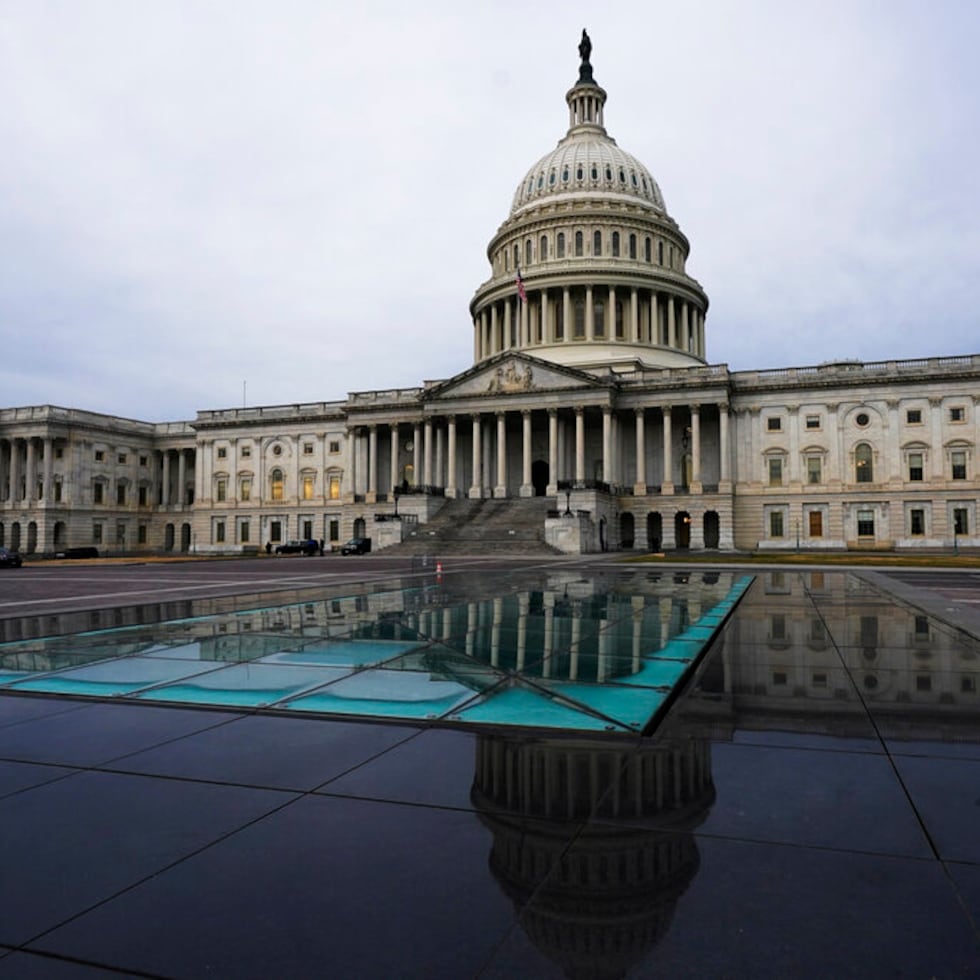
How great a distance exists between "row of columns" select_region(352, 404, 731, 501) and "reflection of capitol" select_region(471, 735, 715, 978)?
2630 inches

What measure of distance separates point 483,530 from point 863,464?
37946mm

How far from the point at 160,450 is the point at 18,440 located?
17.0m

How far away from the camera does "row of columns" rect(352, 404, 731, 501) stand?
75875mm

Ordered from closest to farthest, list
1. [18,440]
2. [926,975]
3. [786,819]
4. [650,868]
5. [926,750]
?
1. [926,975]
2. [650,868]
3. [786,819]
4. [926,750]
5. [18,440]

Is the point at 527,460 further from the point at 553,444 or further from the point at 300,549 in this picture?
the point at 300,549

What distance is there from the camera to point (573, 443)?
8375 cm

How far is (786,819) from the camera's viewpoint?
4508 millimetres

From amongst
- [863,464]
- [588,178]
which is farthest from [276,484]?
[863,464]

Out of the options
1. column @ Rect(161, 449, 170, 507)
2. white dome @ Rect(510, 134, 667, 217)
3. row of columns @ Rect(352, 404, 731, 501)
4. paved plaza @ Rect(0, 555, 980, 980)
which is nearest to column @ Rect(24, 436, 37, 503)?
column @ Rect(161, 449, 170, 507)

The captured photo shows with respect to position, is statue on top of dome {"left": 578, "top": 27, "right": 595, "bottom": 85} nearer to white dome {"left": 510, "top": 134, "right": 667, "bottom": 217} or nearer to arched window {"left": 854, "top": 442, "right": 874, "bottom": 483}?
white dome {"left": 510, "top": 134, "right": 667, "bottom": 217}

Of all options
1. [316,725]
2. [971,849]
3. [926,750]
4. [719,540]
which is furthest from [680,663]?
[719,540]

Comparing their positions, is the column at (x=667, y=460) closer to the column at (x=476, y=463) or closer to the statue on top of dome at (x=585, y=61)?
the column at (x=476, y=463)

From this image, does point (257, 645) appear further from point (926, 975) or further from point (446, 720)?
point (926, 975)

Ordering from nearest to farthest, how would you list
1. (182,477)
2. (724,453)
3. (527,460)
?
(724,453)
(527,460)
(182,477)
